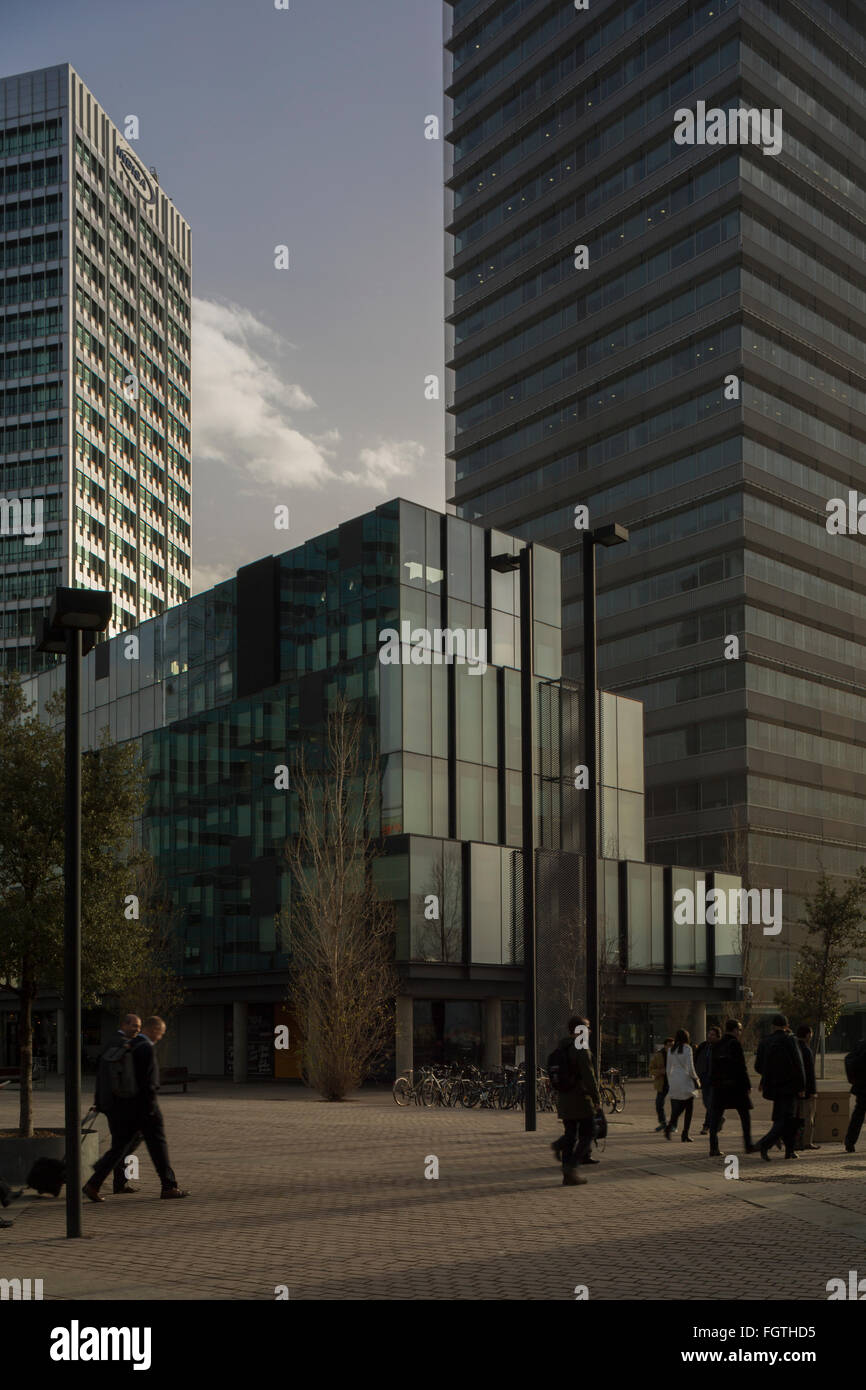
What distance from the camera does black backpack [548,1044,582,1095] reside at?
49.2 ft

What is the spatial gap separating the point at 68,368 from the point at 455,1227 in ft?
382

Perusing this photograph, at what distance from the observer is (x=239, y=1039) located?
1884 inches

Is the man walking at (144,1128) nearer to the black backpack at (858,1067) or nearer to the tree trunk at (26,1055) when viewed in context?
the tree trunk at (26,1055)

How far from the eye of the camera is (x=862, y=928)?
85625 mm

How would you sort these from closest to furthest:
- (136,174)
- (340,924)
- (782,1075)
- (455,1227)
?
(455,1227), (782,1075), (340,924), (136,174)

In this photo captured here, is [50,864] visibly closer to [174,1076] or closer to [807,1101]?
[807,1101]

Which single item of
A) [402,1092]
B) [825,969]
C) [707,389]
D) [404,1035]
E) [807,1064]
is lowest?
[402,1092]

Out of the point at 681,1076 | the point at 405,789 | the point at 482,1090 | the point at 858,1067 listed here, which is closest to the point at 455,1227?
the point at 858,1067

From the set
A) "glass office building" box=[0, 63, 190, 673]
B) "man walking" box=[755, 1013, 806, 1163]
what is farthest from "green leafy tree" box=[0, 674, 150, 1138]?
"glass office building" box=[0, 63, 190, 673]

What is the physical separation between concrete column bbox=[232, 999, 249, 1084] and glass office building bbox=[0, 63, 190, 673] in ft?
222

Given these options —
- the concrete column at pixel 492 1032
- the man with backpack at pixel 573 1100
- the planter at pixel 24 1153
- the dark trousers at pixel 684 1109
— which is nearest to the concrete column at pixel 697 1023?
the concrete column at pixel 492 1032

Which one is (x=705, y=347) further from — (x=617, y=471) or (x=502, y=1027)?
(x=502, y=1027)

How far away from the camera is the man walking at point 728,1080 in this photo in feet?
58.9
